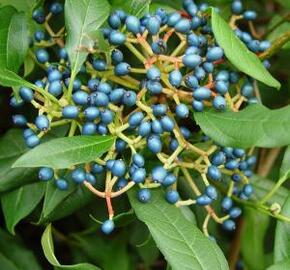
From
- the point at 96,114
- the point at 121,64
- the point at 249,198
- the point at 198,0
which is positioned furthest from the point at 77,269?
the point at 198,0

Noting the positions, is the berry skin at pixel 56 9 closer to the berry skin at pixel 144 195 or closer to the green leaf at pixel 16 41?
the green leaf at pixel 16 41

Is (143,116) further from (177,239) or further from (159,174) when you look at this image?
(177,239)

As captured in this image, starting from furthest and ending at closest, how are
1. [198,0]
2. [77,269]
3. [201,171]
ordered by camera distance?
[198,0] → [201,171] → [77,269]

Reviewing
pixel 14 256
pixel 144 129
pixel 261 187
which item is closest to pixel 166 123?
pixel 144 129

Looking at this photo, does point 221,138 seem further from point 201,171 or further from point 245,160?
point 245,160

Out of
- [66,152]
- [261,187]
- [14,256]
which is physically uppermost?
[66,152]

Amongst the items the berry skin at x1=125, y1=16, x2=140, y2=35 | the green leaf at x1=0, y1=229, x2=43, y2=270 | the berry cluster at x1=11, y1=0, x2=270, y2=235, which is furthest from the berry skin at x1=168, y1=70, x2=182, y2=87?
the green leaf at x1=0, y1=229, x2=43, y2=270
